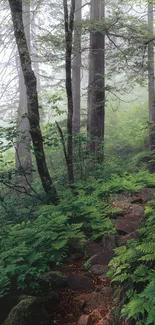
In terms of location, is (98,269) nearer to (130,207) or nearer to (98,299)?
(98,299)

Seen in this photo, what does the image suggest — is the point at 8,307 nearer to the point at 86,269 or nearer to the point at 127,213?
the point at 86,269

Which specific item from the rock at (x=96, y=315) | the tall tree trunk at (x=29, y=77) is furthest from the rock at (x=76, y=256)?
the tall tree trunk at (x=29, y=77)

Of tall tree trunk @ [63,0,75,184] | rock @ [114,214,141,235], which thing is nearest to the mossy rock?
rock @ [114,214,141,235]

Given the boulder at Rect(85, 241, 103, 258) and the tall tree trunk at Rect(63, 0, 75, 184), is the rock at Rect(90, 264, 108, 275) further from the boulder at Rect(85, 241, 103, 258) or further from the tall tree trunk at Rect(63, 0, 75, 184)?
the tall tree trunk at Rect(63, 0, 75, 184)

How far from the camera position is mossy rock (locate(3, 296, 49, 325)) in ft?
11.7

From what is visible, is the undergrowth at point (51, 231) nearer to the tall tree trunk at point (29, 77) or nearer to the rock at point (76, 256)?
the rock at point (76, 256)

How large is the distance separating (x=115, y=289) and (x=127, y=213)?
2759 millimetres

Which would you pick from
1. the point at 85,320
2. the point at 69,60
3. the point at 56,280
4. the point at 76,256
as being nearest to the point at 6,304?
the point at 56,280

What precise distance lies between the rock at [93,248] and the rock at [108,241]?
9cm

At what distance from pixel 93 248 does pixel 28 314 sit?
203cm

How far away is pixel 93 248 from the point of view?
5430 millimetres

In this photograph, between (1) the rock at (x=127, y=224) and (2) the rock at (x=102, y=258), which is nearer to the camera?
(2) the rock at (x=102, y=258)

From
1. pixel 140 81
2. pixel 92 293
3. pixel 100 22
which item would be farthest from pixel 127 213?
pixel 100 22

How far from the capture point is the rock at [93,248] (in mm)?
5346
